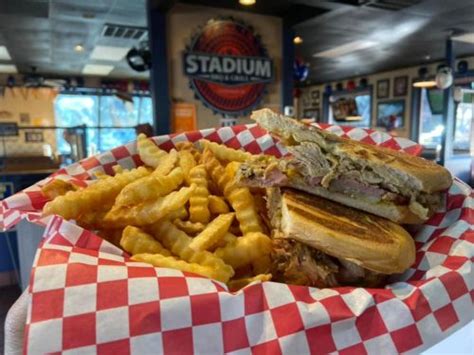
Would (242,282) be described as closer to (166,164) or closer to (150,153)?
(166,164)

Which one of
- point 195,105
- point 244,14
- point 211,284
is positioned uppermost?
point 244,14

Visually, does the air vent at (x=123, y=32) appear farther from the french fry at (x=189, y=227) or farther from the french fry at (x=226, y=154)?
the french fry at (x=189, y=227)

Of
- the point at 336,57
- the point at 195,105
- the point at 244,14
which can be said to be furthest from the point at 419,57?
the point at 195,105

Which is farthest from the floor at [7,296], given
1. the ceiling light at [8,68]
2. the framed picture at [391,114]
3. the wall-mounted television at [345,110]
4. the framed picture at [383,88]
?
the wall-mounted television at [345,110]

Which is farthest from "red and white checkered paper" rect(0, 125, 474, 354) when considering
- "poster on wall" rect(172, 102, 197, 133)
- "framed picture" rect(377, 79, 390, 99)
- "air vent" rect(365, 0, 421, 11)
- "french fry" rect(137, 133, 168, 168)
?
"framed picture" rect(377, 79, 390, 99)

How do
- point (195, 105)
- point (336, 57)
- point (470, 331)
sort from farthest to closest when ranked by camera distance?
point (336, 57) → point (195, 105) → point (470, 331)

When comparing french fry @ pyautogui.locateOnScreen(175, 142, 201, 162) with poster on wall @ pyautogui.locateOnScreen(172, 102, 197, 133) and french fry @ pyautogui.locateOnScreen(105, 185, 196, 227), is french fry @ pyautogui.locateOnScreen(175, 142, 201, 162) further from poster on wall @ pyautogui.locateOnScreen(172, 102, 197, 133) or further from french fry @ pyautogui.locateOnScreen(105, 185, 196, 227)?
poster on wall @ pyautogui.locateOnScreen(172, 102, 197, 133)

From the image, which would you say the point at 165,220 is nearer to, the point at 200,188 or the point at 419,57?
the point at 200,188

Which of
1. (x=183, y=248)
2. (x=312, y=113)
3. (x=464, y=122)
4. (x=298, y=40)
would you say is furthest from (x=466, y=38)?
(x=183, y=248)
